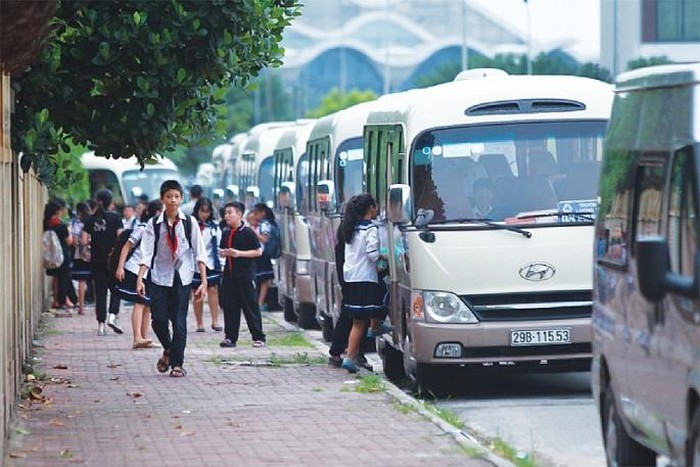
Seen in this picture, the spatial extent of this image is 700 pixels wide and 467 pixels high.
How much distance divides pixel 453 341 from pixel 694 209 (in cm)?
687

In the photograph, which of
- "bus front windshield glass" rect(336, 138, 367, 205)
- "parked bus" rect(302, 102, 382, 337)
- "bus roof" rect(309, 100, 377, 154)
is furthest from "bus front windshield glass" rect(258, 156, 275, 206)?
"bus front windshield glass" rect(336, 138, 367, 205)

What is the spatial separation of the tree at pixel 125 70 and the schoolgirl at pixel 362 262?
2.28 m

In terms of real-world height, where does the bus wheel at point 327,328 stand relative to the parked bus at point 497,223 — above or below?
below

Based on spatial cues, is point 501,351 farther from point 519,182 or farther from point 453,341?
point 519,182

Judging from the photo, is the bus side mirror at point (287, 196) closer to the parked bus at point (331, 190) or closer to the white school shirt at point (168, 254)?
the parked bus at point (331, 190)

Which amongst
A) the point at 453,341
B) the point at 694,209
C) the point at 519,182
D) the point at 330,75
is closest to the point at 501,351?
the point at 453,341

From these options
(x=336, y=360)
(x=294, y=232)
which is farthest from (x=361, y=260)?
(x=294, y=232)

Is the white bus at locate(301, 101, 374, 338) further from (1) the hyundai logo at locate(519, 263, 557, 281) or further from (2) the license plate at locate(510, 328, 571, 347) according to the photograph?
(2) the license plate at locate(510, 328, 571, 347)

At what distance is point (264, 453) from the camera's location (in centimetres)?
1166

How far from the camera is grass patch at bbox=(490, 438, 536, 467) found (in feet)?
37.5

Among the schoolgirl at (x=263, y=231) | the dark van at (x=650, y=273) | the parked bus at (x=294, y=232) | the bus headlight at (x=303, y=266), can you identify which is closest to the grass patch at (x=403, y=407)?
the dark van at (x=650, y=273)

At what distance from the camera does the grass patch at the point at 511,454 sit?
11.4 meters

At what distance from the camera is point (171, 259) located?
667 inches

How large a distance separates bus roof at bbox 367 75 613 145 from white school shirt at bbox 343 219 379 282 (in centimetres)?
150
